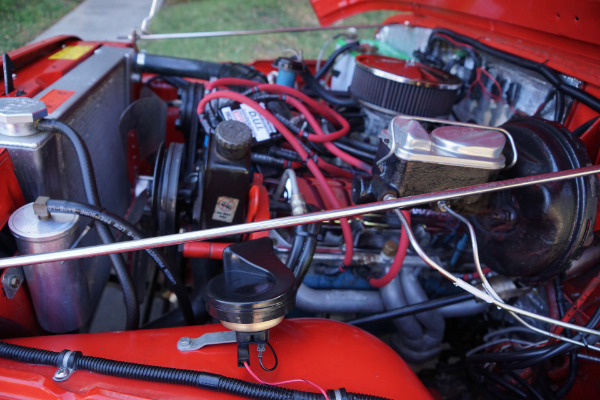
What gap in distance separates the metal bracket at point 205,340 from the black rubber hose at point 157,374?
0.29 feet

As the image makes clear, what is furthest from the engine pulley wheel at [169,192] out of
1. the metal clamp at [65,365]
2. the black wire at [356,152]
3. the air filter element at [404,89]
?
the air filter element at [404,89]

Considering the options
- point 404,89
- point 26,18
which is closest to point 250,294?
point 404,89

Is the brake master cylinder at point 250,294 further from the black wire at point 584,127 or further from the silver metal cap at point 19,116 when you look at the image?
the black wire at point 584,127

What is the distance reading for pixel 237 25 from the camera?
6.64m

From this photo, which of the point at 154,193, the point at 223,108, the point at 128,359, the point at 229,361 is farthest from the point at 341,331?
the point at 223,108

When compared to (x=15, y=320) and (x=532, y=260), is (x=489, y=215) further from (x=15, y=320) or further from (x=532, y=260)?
(x=15, y=320)

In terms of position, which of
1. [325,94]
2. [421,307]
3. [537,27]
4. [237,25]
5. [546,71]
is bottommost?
[237,25]

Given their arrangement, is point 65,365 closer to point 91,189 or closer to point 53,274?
point 53,274

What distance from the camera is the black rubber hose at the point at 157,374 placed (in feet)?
2.25

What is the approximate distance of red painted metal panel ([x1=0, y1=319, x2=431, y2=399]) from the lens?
69 cm

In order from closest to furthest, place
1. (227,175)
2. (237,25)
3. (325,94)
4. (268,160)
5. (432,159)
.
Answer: (432,159) < (227,175) < (268,160) < (325,94) < (237,25)

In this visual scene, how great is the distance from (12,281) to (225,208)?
47 cm

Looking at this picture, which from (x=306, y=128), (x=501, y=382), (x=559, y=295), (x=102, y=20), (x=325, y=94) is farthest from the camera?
(x=102, y=20)

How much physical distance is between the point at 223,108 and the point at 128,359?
88cm
